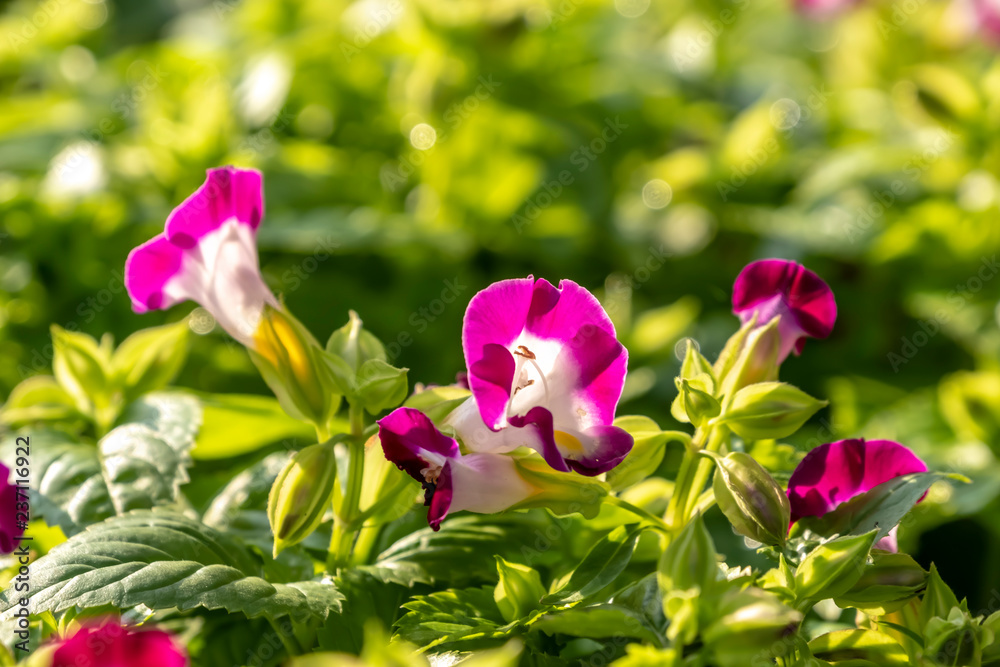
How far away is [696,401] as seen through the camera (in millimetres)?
583

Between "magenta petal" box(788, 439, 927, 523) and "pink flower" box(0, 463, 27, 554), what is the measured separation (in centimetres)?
52

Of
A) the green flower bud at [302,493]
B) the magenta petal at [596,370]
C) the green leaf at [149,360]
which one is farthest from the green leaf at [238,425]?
the magenta petal at [596,370]

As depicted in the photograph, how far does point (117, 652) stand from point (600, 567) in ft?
0.90

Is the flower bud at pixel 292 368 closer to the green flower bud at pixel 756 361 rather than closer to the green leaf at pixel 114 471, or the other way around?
the green leaf at pixel 114 471

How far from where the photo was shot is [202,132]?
134 centimetres

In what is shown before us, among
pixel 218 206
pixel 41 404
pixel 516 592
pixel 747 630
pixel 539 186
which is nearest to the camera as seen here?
pixel 747 630

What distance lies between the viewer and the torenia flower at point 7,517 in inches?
26.0

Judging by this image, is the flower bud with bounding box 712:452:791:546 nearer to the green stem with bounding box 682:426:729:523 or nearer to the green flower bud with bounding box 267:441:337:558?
the green stem with bounding box 682:426:729:523

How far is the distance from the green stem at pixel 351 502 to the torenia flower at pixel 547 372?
7 centimetres

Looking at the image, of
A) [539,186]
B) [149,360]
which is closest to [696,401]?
[149,360]

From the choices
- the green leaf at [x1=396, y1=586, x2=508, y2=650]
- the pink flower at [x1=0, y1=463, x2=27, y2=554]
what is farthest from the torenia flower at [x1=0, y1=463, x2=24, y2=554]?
the green leaf at [x1=396, y1=586, x2=508, y2=650]

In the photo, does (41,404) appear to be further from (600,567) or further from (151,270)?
(600,567)

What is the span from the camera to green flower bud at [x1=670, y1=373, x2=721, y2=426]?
0.58 metres

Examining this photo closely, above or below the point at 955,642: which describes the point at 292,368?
above
